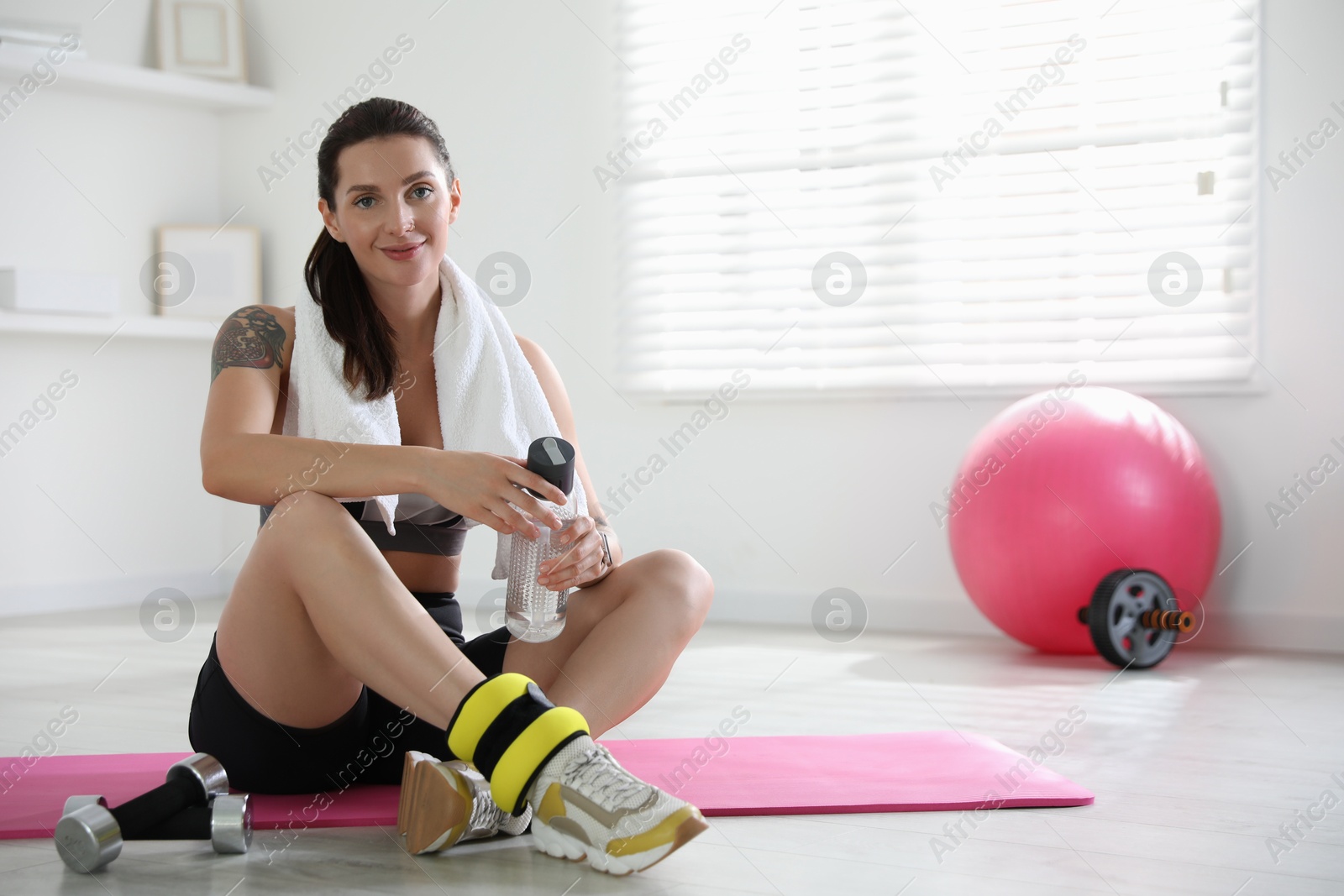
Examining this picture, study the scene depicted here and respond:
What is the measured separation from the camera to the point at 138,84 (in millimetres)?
3463

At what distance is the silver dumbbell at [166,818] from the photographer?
1.16 m

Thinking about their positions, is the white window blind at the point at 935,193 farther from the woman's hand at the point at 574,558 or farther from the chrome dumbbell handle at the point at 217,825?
the chrome dumbbell handle at the point at 217,825

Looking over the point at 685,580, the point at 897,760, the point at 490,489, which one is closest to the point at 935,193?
the point at 897,760

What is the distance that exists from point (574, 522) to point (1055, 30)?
2.10m

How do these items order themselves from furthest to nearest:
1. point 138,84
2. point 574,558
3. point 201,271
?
point 201,271 < point 138,84 < point 574,558

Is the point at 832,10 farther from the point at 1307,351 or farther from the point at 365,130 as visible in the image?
the point at 365,130

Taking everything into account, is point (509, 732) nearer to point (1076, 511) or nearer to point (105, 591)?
point (1076, 511)

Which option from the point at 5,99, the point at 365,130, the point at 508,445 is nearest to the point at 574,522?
the point at 508,445

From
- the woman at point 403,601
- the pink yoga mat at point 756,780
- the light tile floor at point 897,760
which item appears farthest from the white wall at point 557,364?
the woman at point 403,601

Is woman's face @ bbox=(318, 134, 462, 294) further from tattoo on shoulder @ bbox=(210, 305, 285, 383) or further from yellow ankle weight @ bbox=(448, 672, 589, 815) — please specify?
yellow ankle weight @ bbox=(448, 672, 589, 815)

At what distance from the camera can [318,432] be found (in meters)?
1.39

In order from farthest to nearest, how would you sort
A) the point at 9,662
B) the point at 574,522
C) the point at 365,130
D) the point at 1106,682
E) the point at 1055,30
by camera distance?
1. the point at 1055,30
2. the point at 9,662
3. the point at 1106,682
4. the point at 365,130
5. the point at 574,522

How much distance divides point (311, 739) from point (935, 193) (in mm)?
2160

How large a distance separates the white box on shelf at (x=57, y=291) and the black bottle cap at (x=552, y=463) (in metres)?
2.43
